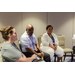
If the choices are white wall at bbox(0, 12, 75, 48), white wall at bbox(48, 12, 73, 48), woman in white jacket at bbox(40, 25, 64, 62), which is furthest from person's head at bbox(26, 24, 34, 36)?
white wall at bbox(48, 12, 73, 48)

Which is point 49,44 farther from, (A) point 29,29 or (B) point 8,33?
(B) point 8,33

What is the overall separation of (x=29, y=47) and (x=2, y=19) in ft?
6.18

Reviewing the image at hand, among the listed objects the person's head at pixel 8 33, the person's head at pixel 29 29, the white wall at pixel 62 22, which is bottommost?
the person's head at pixel 8 33

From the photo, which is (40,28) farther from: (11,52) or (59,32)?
(11,52)

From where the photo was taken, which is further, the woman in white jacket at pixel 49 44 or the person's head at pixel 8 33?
the woman in white jacket at pixel 49 44

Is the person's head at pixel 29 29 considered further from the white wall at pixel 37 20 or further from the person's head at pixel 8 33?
the white wall at pixel 37 20

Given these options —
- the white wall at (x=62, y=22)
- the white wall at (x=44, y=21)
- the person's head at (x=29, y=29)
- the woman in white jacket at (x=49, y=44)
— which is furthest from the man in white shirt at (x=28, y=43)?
the white wall at (x=62, y=22)

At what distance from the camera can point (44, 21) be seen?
4137 mm

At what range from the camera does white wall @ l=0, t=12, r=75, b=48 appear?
13.0 feet

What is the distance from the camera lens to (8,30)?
1.41m

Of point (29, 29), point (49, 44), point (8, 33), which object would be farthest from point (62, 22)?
point (8, 33)

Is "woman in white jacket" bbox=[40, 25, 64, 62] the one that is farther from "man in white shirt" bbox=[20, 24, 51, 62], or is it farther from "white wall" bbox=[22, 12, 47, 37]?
"white wall" bbox=[22, 12, 47, 37]

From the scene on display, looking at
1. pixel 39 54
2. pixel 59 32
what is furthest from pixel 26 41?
pixel 59 32

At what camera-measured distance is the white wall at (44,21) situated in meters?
3.97
